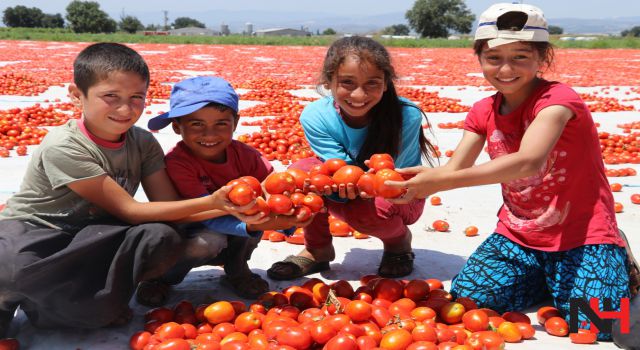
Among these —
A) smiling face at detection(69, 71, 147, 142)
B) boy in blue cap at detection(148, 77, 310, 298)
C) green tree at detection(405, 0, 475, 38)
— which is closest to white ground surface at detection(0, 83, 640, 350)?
boy in blue cap at detection(148, 77, 310, 298)

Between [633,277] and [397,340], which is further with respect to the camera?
[633,277]

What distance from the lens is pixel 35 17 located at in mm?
87875

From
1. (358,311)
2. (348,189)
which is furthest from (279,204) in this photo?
(358,311)

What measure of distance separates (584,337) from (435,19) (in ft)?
267

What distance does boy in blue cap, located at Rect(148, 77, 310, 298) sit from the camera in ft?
9.55

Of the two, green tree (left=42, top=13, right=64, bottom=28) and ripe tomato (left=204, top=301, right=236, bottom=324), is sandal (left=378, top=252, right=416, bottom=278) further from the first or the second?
green tree (left=42, top=13, right=64, bottom=28)

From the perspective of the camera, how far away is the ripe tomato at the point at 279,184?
9.07 ft

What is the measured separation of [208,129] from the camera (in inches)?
118

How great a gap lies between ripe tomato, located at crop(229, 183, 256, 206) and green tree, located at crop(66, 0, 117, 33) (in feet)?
257

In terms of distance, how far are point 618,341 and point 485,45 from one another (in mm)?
1469

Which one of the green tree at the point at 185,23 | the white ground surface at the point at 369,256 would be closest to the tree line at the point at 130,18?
the green tree at the point at 185,23

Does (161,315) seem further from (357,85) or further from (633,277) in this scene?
(633,277)

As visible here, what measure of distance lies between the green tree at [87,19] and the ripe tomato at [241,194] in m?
78.4

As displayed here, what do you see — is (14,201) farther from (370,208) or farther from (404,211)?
(404,211)
